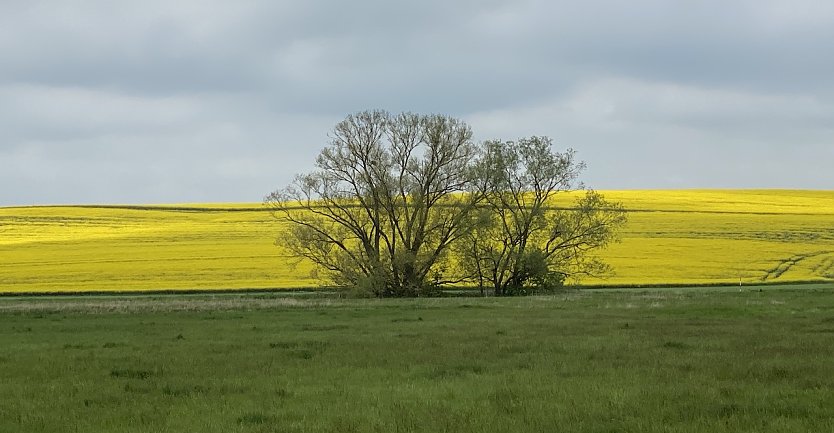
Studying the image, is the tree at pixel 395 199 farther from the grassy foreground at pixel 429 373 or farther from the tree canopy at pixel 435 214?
the grassy foreground at pixel 429 373

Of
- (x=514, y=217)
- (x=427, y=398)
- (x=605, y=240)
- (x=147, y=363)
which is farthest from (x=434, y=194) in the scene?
(x=427, y=398)

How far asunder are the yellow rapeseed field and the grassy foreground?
26.5 metres

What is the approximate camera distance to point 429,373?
52.0 feet

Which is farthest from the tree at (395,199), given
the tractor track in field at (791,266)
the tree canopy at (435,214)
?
the tractor track in field at (791,266)

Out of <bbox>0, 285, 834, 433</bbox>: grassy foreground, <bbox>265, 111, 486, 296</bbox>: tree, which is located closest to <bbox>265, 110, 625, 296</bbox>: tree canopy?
<bbox>265, 111, 486, 296</bbox>: tree

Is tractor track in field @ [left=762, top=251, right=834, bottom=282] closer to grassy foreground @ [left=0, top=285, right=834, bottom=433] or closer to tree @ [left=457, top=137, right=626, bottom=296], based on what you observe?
tree @ [left=457, top=137, right=626, bottom=296]

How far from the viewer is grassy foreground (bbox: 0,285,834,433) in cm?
1125

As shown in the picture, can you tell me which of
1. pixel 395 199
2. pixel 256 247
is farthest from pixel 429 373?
pixel 256 247

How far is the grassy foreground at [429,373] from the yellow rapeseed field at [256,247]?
26.5 m

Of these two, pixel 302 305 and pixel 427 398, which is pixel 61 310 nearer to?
pixel 302 305

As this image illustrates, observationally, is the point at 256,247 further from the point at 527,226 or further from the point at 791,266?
the point at 791,266

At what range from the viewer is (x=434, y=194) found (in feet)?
173

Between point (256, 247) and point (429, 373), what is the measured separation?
57555 millimetres

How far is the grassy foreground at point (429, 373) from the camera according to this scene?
443 inches
